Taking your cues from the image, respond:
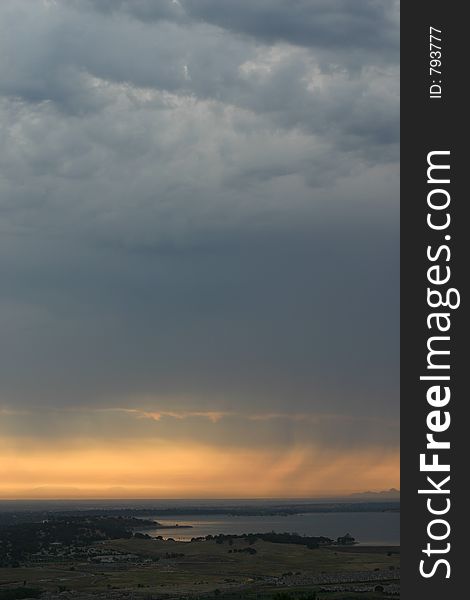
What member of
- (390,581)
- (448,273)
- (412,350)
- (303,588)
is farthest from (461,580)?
(390,581)

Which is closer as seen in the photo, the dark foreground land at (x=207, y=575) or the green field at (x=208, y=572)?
the dark foreground land at (x=207, y=575)

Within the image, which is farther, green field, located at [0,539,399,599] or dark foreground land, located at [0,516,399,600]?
green field, located at [0,539,399,599]

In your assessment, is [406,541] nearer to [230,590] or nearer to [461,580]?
[461,580]

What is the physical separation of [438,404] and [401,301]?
514cm

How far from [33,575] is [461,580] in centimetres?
12686

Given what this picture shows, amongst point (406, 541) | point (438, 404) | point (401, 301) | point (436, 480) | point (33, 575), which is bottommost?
point (33, 575)

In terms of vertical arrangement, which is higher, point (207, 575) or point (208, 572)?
point (208, 572)

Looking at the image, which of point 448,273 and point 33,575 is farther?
point 33,575

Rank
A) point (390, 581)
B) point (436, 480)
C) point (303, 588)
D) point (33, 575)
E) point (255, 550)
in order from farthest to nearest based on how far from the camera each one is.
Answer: point (255, 550) → point (33, 575) → point (390, 581) → point (303, 588) → point (436, 480)

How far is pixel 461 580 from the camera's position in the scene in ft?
139

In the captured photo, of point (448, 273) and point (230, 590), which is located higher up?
point (448, 273)

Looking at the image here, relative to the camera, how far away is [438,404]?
42.0 meters

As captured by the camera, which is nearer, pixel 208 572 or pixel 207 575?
pixel 207 575

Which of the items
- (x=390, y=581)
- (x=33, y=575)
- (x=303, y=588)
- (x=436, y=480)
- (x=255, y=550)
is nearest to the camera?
(x=436, y=480)
